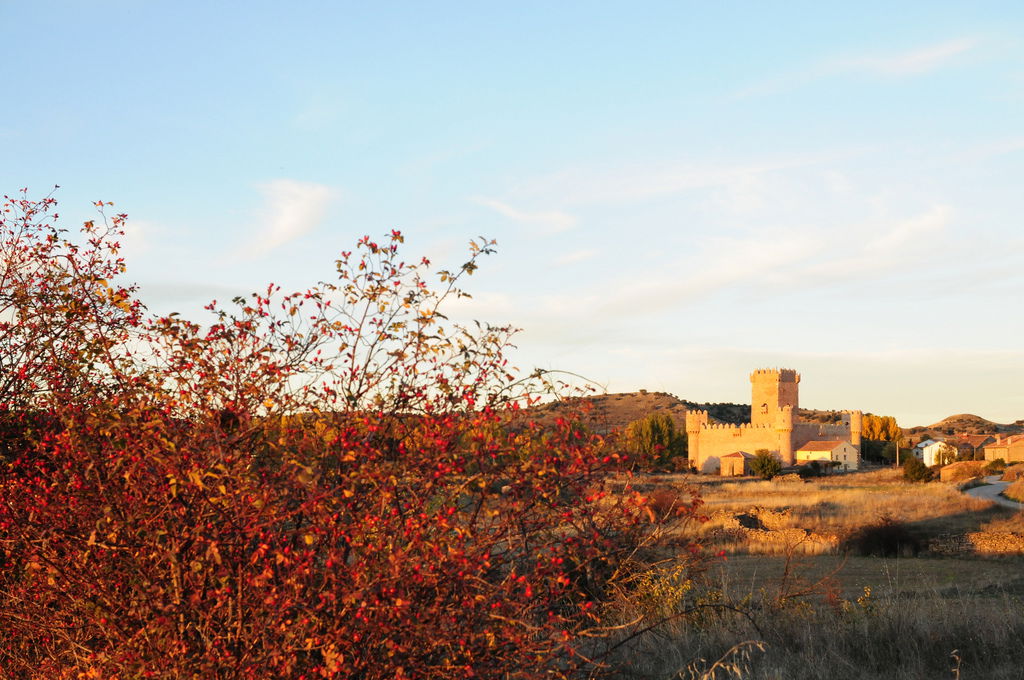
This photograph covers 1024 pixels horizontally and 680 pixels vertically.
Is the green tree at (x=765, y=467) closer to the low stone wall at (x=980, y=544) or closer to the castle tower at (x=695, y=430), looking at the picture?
the castle tower at (x=695, y=430)

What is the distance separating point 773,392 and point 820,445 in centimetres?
903

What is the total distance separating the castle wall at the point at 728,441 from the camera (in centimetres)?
7662

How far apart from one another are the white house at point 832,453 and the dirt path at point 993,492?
1714 centimetres

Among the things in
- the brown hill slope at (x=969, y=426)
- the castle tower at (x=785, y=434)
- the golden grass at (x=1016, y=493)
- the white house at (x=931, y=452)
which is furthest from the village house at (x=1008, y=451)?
the brown hill slope at (x=969, y=426)

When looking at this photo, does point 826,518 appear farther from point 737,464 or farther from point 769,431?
point 769,431

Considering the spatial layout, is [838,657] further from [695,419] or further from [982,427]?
[982,427]

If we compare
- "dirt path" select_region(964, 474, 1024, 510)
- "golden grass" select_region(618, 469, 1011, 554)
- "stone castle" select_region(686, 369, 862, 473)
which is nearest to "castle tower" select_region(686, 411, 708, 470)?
"stone castle" select_region(686, 369, 862, 473)

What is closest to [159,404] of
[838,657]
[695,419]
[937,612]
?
[838,657]

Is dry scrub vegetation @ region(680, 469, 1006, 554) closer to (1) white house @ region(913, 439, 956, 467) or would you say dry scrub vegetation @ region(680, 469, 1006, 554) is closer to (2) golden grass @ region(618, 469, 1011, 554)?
(2) golden grass @ region(618, 469, 1011, 554)

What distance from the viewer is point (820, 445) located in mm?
75125

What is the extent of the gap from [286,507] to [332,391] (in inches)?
22.7

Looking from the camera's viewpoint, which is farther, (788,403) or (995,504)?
(788,403)

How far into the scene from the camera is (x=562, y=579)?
411cm

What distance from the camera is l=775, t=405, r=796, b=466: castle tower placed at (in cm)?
7569
